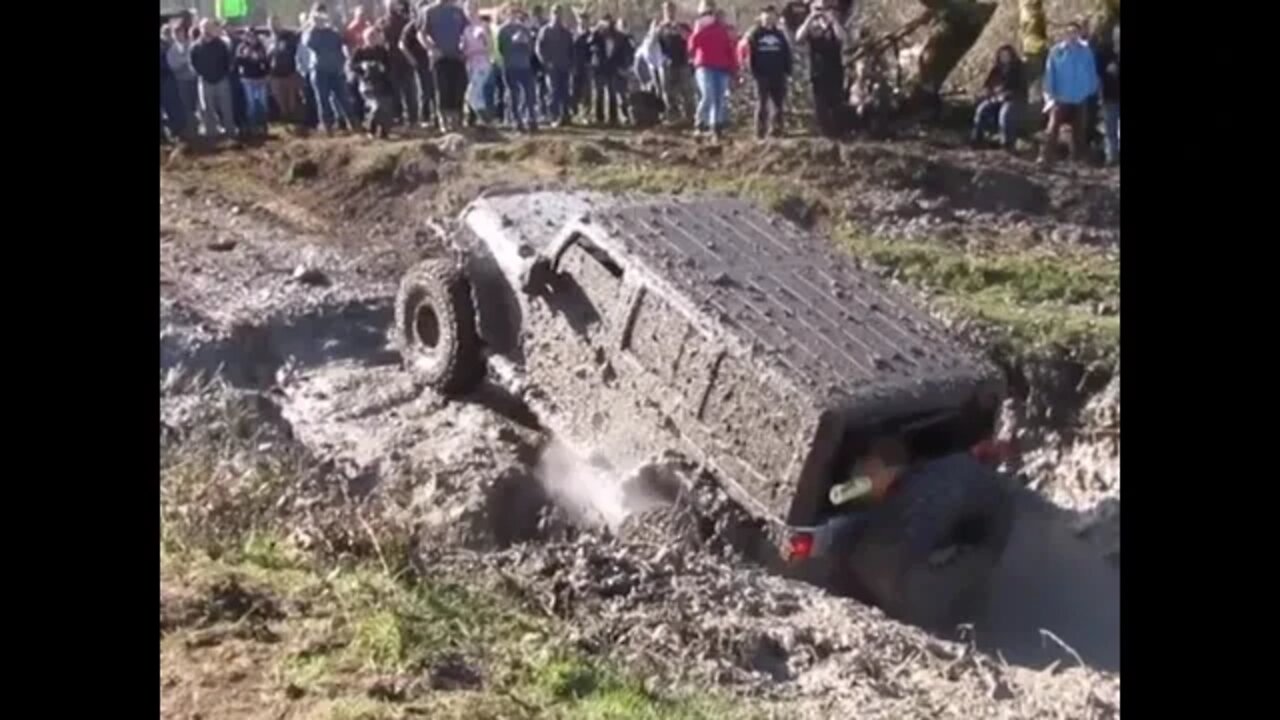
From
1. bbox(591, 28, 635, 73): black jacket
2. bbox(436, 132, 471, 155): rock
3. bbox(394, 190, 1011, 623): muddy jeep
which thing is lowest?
bbox(394, 190, 1011, 623): muddy jeep

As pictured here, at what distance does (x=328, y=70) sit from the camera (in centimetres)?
466

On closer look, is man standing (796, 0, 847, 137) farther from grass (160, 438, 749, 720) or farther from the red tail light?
grass (160, 438, 749, 720)

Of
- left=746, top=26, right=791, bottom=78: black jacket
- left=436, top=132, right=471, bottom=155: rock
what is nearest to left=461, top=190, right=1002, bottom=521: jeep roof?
left=436, top=132, right=471, bottom=155: rock

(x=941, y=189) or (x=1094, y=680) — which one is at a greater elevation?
(x=941, y=189)

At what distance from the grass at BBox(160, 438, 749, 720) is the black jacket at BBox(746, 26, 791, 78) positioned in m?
1.53

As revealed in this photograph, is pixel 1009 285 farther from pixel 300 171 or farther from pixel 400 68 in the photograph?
pixel 300 171

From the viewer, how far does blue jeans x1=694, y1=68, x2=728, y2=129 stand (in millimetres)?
4668

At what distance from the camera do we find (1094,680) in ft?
14.5

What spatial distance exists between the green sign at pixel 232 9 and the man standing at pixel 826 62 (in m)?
1.46

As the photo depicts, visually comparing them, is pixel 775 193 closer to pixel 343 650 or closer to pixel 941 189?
pixel 941 189

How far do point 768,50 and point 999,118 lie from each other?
0.64 metres
